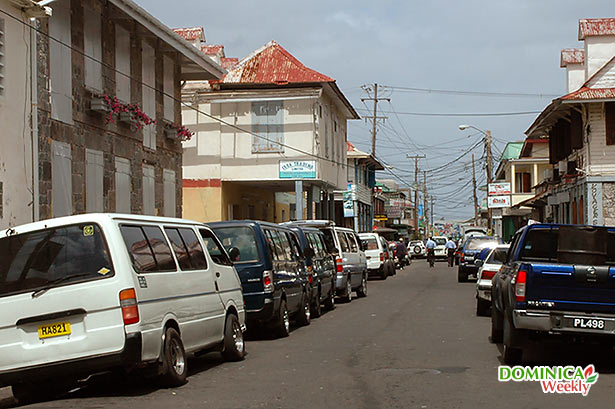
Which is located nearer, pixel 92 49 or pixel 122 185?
pixel 92 49

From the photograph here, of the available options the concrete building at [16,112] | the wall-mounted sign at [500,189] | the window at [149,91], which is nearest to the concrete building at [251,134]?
the window at [149,91]

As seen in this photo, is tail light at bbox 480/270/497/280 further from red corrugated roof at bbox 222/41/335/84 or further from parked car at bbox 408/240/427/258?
parked car at bbox 408/240/427/258

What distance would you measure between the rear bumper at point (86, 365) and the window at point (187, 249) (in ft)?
6.02

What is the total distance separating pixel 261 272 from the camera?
14266mm

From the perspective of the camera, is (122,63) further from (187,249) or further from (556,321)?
(556,321)

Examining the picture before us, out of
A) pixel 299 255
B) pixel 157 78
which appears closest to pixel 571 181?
pixel 157 78

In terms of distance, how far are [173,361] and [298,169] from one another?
24.9 m

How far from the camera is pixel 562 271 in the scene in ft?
33.6

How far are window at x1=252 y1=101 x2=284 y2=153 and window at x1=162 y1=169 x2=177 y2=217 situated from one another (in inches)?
347

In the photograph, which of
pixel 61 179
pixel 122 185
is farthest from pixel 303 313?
pixel 122 185

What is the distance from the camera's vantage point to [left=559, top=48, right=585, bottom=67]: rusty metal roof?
37.7 metres

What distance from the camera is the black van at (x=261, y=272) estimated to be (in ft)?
46.7

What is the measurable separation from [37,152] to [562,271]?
11259 mm

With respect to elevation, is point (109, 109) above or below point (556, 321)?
above
